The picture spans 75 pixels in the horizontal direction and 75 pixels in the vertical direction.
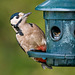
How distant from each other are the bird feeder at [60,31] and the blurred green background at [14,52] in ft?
20.2

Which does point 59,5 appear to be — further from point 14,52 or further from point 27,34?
point 14,52

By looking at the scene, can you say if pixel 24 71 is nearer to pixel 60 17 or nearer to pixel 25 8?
pixel 25 8

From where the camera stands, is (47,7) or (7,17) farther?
(7,17)

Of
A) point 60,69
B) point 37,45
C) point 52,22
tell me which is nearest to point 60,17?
point 52,22

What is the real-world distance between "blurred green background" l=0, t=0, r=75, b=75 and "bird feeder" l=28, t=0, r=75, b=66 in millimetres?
6143

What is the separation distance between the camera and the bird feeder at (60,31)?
422 inches

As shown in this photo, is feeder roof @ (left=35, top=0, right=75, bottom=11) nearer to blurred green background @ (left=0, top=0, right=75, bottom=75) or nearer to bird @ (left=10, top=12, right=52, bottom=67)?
bird @ (left=10, top=12, right=52, bottom=67)

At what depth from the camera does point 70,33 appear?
10.9 meters

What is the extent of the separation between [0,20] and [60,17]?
307 inches

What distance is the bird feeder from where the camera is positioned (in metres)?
10.7

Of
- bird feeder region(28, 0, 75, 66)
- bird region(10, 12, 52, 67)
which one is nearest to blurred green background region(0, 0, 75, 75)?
bird region(10, 12, 52, 67)

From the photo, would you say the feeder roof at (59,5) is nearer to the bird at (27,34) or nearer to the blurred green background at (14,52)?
the bird at (27,34)

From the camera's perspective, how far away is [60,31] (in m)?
11.0

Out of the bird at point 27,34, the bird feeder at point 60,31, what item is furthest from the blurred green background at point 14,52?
the bird feeder at point 60,31
